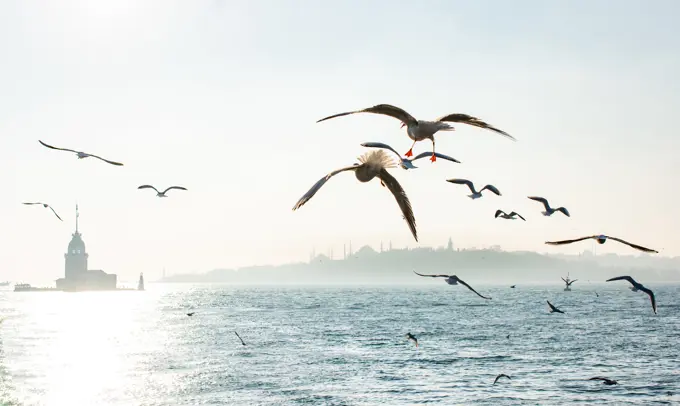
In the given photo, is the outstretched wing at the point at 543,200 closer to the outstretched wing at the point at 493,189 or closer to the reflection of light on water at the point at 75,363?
the outstretched wing at the point at 493,189

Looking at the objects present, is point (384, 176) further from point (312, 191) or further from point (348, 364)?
point (348, 364)

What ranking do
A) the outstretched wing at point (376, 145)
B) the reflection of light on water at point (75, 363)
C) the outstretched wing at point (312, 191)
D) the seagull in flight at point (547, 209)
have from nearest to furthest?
the outstretched wing at point (312, 191), the outstretched wing at point (376, 145), the seagull in flight at point (547, 209), the reflection of light on water at point (75, 363)

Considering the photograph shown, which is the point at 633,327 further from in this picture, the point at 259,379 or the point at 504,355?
the point at 259,379

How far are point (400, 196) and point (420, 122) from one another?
1264mm

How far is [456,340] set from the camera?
8275cm

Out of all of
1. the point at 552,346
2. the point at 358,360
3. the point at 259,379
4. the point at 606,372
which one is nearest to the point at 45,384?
the point at 259,379

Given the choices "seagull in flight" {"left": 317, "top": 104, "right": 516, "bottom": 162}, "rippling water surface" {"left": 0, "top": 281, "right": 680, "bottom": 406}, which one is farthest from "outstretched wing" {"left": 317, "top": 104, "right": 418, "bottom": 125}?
"rippling water surface" {"left": 0, "top": 281, "right": 680, "bottom": 406}

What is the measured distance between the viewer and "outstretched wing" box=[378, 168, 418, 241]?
955 cm

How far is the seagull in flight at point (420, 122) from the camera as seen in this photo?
8.94 meters

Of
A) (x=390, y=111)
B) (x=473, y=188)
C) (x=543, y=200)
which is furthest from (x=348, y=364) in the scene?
(x=390, y=111)

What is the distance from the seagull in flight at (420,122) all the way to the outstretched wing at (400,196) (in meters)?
0.81

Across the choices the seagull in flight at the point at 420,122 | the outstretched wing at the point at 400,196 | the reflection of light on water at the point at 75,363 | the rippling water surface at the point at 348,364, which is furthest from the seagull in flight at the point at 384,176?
the reflection of light on water at the point at 75,363

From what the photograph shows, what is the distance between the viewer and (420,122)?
10.3 metres

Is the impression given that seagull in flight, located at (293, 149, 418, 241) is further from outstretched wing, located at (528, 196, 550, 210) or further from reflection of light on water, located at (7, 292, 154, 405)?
reflection of light on water, located at (7, 292, 154, 405)
